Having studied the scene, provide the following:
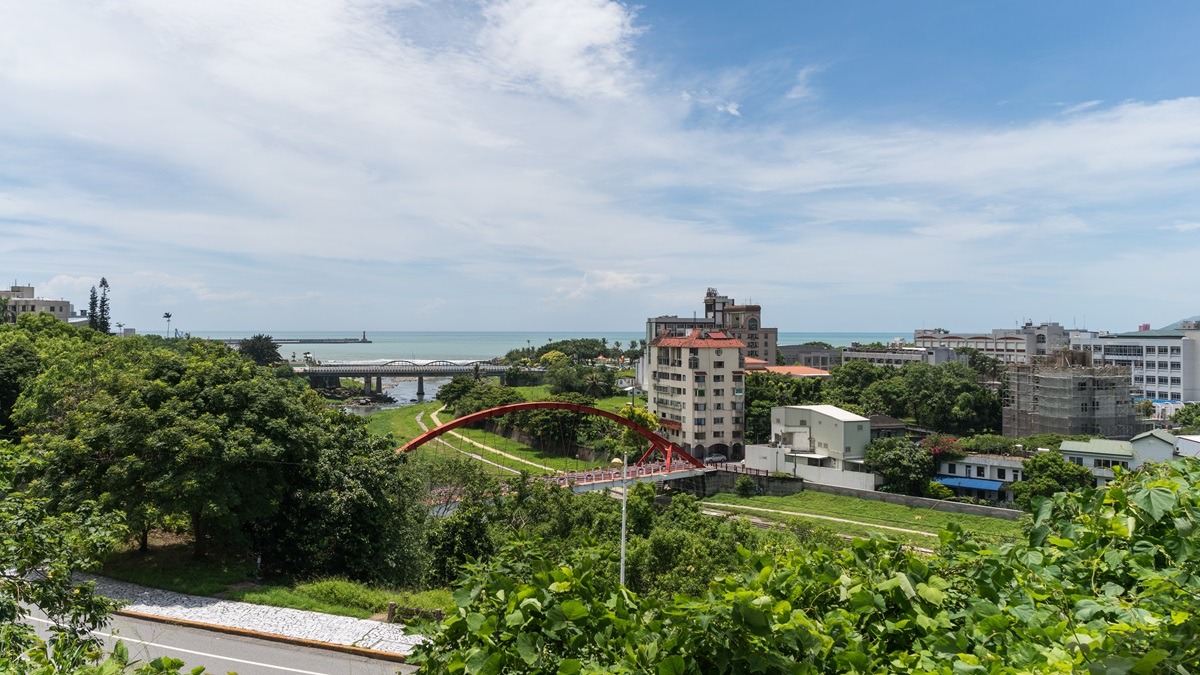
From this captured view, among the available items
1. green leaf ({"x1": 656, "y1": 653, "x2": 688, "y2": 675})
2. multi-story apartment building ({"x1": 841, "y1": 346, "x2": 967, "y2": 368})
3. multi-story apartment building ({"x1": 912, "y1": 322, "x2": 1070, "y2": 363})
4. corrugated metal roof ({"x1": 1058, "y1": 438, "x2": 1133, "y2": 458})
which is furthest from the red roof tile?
multi-story apartment building ({"x1": 912, "y1": 322, "x2": 1070, "y2": 363})

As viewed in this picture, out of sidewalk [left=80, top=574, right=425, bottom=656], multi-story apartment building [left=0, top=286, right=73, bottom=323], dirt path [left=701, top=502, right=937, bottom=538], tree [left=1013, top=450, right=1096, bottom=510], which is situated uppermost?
multi-story apartment building [left=0, top=286, right=73, bottom=323]

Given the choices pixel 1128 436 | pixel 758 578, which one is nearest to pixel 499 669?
pixel 758 578

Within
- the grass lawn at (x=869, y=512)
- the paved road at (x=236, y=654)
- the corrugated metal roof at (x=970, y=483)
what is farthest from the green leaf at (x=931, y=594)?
the corrugated metal roof at (x=970, y=483)

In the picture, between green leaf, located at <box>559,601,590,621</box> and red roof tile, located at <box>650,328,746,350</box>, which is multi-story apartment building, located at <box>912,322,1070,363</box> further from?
green leaf, located at <box>559,601,590,621</box>

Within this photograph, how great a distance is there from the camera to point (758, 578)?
347 cm

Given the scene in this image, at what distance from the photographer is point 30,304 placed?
78062 millimetres

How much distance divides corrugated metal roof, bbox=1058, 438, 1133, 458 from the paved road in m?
34.9

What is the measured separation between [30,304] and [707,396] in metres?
80.5

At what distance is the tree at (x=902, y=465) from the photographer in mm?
35000

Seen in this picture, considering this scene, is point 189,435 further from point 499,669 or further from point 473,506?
point 499,669

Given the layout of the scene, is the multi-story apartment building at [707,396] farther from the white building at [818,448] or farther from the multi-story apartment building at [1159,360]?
the multi-story apartment building at [1159,360]

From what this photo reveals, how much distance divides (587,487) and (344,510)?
16570 mm

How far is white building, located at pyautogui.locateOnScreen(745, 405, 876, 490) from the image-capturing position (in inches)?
1471

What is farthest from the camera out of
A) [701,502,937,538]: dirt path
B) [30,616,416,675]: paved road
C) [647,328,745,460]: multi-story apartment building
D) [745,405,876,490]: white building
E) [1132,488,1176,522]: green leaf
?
[647,328,745,460]: multi-story apartment building
